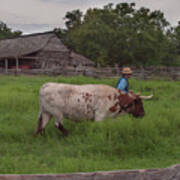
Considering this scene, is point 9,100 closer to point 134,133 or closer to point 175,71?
point 134,133

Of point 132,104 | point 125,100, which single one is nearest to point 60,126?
point 125,100

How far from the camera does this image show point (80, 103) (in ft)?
22.3

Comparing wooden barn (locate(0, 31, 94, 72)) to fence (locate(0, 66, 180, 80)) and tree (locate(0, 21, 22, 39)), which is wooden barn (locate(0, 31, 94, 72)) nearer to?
fence (locate(0, 66, 180, 80))

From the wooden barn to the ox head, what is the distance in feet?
84.7

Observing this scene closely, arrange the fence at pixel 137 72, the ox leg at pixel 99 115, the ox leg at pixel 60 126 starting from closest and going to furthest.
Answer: the ox leg at pixel 60 126 → the ox leg at pixel 99 115 → the fence at pixel 137 72

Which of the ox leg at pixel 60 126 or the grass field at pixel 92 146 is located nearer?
the grass field at pixel 92 146

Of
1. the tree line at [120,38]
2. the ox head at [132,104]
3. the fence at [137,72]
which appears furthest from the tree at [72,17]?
the ox head at [132,104]

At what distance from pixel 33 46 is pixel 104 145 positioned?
29.4m

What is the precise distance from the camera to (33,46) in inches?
1324

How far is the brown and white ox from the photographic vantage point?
263 inches

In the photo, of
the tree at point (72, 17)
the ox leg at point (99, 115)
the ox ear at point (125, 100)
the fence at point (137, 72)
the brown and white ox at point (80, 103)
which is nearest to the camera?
the brown and white ox at point (80, 103)

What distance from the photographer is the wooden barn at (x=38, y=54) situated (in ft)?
107

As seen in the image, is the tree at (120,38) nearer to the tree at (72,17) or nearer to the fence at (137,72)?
the fence at (137,72)

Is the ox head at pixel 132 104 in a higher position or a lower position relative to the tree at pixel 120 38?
lower
